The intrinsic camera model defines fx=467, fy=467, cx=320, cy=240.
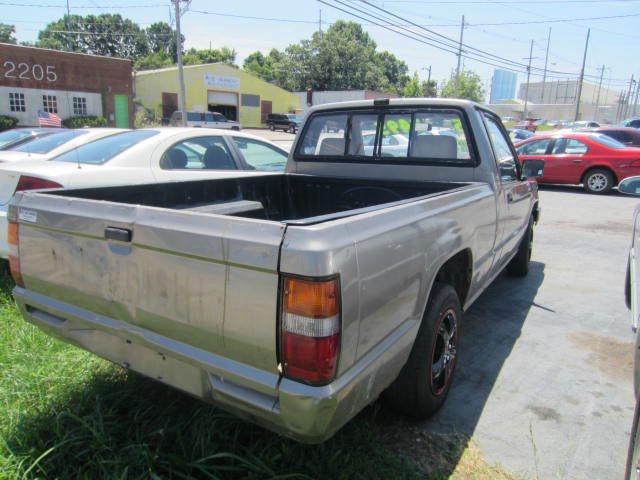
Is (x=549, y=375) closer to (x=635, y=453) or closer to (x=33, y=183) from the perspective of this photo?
(x=635, y=453)

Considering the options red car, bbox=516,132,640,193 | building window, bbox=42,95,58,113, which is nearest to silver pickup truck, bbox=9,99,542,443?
red car, bbox=516,132,640,193

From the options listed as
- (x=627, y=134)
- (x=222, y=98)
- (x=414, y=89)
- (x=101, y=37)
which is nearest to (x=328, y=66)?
(x=414, y=89)

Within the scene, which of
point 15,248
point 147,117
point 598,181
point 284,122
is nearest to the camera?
point 15,248

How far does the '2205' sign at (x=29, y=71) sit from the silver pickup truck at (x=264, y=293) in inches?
1195

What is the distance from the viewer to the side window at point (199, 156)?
5.21m

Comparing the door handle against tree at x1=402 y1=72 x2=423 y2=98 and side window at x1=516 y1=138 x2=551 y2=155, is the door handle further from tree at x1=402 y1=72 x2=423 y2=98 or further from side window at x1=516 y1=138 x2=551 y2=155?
tree at x1=402 y1=72 x2=423 y2=98

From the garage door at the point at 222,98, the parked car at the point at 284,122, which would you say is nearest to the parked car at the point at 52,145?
the parked car at the point at 284,122

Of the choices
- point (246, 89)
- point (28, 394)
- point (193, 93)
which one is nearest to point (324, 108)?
point (28, 394)

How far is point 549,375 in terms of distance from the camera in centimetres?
344

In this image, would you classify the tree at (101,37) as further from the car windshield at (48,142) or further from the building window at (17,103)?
the car windshield at (48,142)

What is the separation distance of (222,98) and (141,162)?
44515 millimetres

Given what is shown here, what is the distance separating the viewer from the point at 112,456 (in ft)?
7.48

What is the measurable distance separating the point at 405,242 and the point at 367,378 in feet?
2.03

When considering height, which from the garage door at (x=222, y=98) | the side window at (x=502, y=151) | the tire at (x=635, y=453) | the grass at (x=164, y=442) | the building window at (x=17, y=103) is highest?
the garage door at (x=222, y=98)
